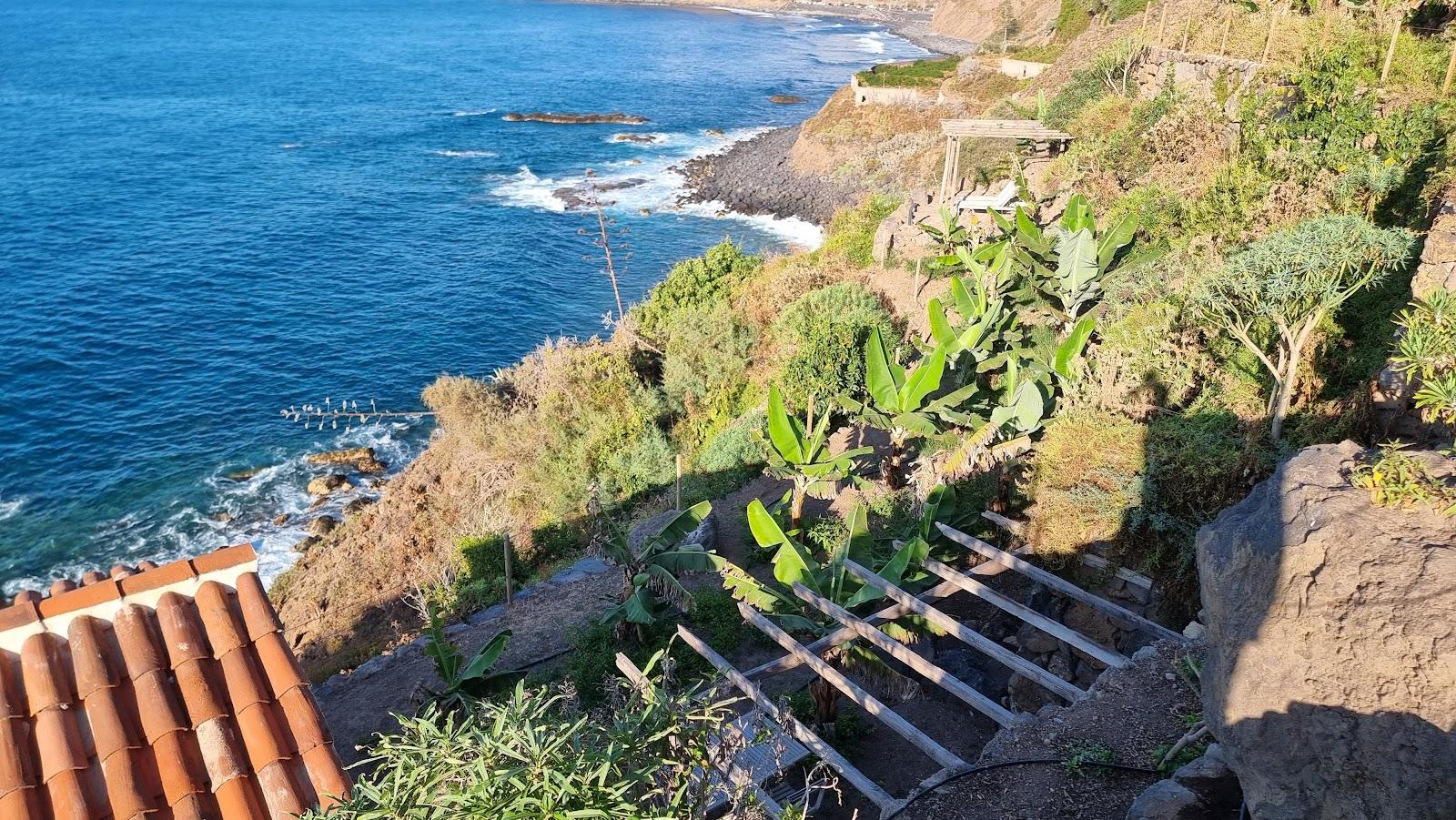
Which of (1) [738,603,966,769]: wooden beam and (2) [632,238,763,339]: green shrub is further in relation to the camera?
(2) [632,238,763,339]: green shrub

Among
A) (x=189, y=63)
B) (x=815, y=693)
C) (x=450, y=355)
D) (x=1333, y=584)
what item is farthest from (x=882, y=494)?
(x=189, y=63)

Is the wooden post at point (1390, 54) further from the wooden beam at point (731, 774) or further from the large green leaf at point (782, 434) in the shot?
the wooden beam at point (731, 774)

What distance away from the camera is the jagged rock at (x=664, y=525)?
14.2m

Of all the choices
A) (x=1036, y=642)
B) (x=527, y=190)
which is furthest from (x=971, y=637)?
(x=527, y=190)

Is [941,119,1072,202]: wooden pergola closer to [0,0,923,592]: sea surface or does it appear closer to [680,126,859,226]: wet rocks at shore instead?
[0,0,923,592]: sea surface

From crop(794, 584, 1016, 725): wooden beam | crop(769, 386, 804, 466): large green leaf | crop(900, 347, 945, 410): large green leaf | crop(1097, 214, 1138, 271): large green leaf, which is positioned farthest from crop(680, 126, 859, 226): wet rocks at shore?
crop(794, 584, 1016, 725): wooden beam

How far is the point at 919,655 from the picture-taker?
8.58 m

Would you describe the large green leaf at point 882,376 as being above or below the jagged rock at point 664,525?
above

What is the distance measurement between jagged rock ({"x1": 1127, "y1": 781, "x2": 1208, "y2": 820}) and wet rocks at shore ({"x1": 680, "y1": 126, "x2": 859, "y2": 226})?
35873mm

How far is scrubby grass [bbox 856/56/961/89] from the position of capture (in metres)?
51.5

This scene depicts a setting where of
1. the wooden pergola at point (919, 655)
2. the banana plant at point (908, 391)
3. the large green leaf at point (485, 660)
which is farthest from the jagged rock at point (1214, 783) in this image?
the large green leaf at point (485, 660)

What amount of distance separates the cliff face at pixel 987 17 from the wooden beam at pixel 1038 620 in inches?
2342

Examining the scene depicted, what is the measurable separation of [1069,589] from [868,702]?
2498 mm

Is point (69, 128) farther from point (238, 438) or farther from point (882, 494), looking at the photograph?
point (882, 494)
